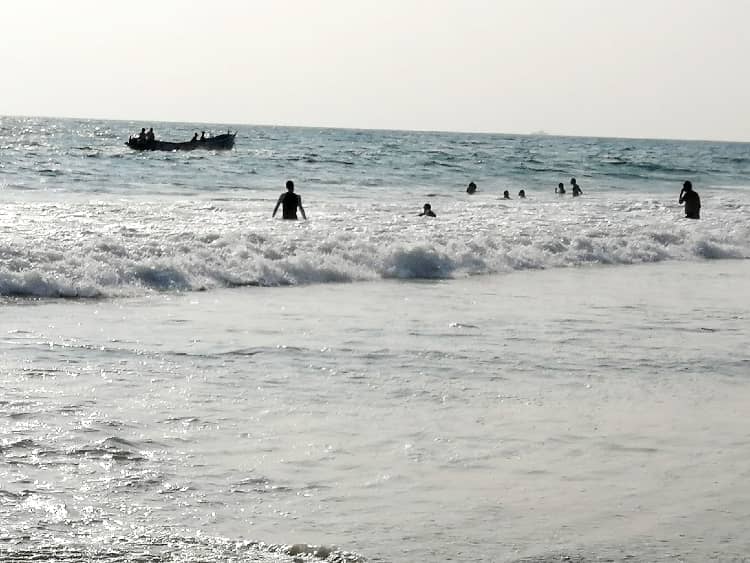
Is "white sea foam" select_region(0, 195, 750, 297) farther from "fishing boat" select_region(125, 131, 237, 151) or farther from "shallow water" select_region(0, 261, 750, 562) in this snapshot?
"fishing boat" select_region(125, 131, 237, 151)

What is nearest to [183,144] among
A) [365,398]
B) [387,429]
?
[365,398]

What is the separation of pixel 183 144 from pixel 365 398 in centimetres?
5786

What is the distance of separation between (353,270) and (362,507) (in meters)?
11.1

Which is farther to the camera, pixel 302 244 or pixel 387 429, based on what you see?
pixel 302 244

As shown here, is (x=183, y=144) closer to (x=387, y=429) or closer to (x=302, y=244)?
(x=302, y=244)

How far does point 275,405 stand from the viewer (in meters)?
7.94

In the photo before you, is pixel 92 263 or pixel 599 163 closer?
pixel 92 263

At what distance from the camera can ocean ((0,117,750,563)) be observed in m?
5.42

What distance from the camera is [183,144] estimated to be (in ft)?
211

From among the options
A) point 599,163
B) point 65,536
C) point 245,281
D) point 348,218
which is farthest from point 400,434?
point 599,163

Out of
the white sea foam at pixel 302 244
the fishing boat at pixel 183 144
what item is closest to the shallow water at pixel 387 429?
the white sea foam at pixel 302 244

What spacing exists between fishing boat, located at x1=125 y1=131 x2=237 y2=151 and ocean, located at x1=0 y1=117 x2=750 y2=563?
1684 inches

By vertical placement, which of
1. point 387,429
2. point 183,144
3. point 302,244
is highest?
point 183,144

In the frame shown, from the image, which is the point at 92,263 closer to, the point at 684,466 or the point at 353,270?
the point at 353,270
